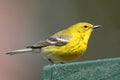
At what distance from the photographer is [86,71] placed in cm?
343

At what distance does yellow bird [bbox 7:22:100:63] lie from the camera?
4.86 meters

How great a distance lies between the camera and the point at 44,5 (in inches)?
271

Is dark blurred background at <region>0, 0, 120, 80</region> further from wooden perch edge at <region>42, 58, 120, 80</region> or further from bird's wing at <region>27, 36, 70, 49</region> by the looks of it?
wooden perch edge at <region>42, 58, 120, 80</region>

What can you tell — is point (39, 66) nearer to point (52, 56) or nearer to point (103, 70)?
point (52, 56)

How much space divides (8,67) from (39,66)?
1.41 ft

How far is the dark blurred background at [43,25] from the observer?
6.46 meters

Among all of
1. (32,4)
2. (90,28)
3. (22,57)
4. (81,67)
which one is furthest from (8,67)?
(81,67)

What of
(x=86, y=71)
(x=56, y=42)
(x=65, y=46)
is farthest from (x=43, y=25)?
(x=86, y=71)

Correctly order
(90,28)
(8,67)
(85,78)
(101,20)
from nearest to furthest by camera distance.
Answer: (85,78)
(90,28)
(8,67)
(101,20)

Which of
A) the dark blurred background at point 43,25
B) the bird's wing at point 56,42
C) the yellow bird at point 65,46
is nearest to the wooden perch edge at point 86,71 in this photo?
the yellow bird at point 65,46

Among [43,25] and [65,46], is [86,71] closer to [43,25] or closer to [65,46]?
[65,46]

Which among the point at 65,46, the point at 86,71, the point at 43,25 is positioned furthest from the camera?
the point at 43,25

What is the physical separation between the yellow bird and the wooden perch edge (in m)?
1.39

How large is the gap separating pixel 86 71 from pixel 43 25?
3409 mm
